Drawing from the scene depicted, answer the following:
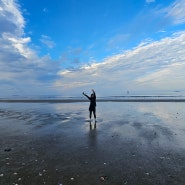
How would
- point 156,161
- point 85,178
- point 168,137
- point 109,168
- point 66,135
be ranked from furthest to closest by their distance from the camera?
point 66,135
point 168,137
point 156,161
point 109,168
point 85,178

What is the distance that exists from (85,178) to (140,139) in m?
6.12

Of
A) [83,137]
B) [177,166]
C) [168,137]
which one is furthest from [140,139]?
[177,166]

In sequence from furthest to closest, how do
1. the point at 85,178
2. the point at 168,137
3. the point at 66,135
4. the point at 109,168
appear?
the point at 66,135 < the point at 168,137 < the point at 109,168 < the point at 85,178

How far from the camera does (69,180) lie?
22.6 ft

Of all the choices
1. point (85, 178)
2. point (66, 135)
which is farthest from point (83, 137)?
point (85, 178)

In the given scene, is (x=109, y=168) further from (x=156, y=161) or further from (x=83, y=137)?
(x=83, y=137)

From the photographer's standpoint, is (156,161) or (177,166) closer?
(177,166)

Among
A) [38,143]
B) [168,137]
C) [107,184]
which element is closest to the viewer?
[107,184]

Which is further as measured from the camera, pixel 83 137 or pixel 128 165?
pixel 83 137

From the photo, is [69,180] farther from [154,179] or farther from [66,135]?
[66,135]

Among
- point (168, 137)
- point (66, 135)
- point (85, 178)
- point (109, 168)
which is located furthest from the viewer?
point (66, 135)

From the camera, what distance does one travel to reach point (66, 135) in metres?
13.9

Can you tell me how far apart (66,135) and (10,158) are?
5.16m

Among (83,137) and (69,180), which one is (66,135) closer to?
(83,137)
